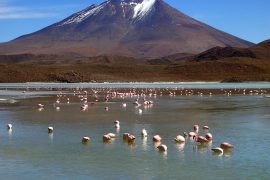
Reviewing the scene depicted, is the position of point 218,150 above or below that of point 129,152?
above

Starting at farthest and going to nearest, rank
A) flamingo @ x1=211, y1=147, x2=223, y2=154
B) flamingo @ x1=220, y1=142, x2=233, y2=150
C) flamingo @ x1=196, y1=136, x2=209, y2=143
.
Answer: flamingo @ x1=196, y1=136, x2=209, y2=143
flamingo @ x1=220, y1=142, x2=233, y2=150
flamingo @ x1=211, y1=147, x2=223, y2=154

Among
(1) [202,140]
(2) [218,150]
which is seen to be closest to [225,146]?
(2) [218,150]

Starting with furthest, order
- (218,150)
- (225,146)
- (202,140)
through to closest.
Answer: (202,140)
(225,146)
(218,150)

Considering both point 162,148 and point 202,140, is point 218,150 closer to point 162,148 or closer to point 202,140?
point 162,148

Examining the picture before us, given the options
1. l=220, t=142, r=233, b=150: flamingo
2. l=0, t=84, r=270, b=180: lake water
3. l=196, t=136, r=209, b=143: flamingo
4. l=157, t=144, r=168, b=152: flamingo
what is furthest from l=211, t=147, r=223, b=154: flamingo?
l=196, t=136, r=209, b=143: flamingo

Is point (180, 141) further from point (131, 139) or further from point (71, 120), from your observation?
point (71, 120)

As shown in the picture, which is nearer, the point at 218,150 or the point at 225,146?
the point at 218,150

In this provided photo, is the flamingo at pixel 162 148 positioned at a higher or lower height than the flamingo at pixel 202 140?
lower

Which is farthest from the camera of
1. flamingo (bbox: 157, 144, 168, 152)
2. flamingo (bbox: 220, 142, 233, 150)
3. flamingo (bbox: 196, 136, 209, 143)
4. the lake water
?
flamingo (bbox: 196, 136, 209, 143)

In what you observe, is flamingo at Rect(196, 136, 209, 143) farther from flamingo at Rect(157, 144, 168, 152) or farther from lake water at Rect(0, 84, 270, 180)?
flamingo at Rect(157, 144, 168, 152)

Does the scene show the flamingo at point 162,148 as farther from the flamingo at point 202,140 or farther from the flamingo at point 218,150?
the flamingo at point 202,140

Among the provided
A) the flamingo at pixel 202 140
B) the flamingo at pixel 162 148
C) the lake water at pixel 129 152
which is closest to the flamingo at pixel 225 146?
the lake water at pixel 129 152

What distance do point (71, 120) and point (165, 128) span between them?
18.6ft

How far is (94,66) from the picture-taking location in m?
136
